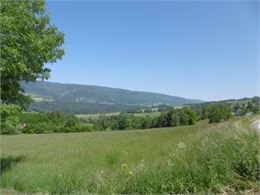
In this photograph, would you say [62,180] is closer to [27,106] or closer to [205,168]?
[205,168]

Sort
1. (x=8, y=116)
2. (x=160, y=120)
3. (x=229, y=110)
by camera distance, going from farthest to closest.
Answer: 1. (x=160, y=120)
2. (x=229, y=110)
3. (x=8, y=116)

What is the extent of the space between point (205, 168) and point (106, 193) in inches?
73.4

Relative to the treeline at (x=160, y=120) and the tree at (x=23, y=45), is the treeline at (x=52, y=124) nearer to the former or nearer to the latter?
the treeline at (x=160, y=120)

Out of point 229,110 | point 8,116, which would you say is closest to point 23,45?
point 8,116

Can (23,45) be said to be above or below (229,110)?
above

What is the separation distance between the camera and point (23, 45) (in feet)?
37.0

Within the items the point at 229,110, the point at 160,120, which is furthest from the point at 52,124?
the point at 229,110

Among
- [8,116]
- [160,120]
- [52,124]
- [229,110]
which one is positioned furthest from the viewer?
[160,120]

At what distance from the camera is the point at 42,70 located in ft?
41.3

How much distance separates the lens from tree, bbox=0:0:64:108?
1034 cm

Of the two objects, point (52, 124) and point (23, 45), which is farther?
point (52, 124)

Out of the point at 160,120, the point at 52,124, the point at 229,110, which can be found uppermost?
the point at 229,110

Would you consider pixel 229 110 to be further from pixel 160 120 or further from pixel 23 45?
pixel 23 45

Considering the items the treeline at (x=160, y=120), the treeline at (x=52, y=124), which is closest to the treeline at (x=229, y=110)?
the treeline at (x=160, y=120)
